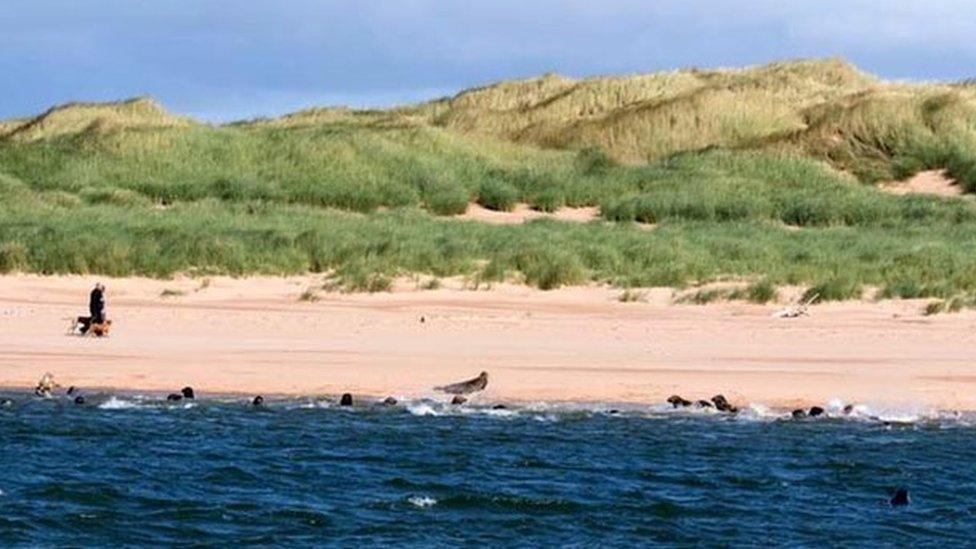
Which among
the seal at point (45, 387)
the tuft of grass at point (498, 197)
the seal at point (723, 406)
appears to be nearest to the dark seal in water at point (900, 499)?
the seal at point (723, 406)

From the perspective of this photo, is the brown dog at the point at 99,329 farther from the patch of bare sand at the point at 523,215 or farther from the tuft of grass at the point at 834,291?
the patch of bare sand at the point at 523,215

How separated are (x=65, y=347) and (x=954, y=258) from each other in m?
14.1

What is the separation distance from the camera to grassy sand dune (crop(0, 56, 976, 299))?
99.7 ft

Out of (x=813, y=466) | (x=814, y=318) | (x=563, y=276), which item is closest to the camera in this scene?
(x=813, y=466)

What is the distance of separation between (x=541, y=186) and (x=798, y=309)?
53.2 feet

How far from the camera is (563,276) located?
96.3 feet

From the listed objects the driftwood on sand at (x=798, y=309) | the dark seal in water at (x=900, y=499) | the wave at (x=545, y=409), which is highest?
the driftwood on sand at (x=798, y=309)

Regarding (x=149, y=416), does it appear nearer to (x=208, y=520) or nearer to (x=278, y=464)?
(x=278, y=464)

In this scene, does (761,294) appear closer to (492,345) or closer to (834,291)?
(834,291)

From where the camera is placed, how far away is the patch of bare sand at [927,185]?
43.0 meters

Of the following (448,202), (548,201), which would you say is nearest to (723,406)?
(448,202)

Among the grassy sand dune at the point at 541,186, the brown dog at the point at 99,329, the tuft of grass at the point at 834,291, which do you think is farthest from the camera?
the grassy sand dune at the point at 541,186

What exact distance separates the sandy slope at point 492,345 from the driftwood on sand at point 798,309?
0.20m

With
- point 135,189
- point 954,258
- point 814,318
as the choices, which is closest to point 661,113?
point 135,189
